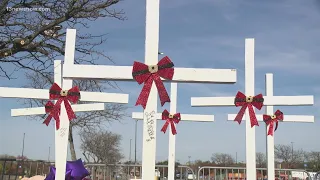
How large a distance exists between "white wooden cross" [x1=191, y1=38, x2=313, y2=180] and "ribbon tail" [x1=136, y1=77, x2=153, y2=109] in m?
2.46

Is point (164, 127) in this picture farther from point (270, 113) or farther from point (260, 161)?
point (260, 161)

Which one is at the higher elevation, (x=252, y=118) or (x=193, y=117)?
(x=193, y=117)

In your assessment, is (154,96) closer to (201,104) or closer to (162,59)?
(162,59)

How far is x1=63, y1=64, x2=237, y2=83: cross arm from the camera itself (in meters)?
5.65

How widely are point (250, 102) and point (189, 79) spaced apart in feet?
8.84

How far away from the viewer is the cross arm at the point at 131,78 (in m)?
5.65

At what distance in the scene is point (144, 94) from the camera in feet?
18.3

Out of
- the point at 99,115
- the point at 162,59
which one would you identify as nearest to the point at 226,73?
the point at 162,59

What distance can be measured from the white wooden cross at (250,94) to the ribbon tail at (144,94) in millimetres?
2462

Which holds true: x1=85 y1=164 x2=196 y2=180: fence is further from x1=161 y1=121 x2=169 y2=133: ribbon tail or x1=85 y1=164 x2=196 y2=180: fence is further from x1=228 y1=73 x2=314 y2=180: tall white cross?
x1=228 y1=73 x2=314 y2=180: tall white cross

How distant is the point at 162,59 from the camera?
5.65 m

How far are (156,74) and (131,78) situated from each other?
15.0 inches

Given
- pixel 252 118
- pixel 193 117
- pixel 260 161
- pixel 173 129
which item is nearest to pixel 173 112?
pixel 173 129

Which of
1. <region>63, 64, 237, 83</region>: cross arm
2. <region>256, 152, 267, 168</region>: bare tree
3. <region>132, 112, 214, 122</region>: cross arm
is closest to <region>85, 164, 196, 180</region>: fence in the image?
<region>132, 112, 214, 122</region>: cross arm
